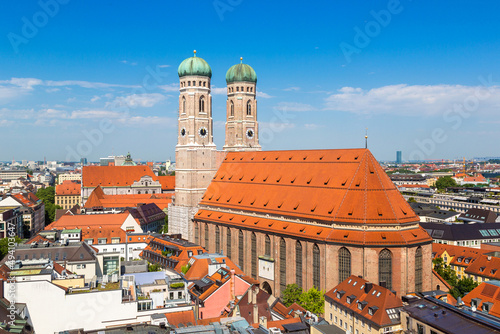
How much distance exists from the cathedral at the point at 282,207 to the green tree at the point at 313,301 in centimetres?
376

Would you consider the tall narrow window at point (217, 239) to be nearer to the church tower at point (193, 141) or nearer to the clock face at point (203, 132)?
the church tower at point (193, 141)

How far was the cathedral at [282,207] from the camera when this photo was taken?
58.5 meters

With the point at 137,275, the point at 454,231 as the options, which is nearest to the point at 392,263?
the point at 137,275

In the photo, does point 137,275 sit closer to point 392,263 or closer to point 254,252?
point 254,252

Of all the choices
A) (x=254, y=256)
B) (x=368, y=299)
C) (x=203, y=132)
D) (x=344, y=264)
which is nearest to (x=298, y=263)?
(x=344, y=264)

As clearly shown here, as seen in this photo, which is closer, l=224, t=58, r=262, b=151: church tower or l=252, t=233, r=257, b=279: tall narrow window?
l=252, t=233, r=257, b=279: tall narrow window

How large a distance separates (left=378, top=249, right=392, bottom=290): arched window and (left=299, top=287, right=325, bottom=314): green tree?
303 inches

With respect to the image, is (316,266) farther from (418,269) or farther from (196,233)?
(196,233)

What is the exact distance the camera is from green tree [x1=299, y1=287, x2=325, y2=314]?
5353cm

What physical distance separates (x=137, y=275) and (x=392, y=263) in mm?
29978

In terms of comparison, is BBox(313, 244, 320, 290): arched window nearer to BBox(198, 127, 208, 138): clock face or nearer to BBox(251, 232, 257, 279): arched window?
BBox(251, 232, 257, 279): arched window

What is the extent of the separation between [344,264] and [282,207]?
608 inches

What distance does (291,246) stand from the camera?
6562 cm

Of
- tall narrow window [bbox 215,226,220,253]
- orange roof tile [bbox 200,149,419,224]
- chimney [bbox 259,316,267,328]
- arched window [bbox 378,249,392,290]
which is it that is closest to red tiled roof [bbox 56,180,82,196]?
orange roof tile [bbox 200,149,419,224]
